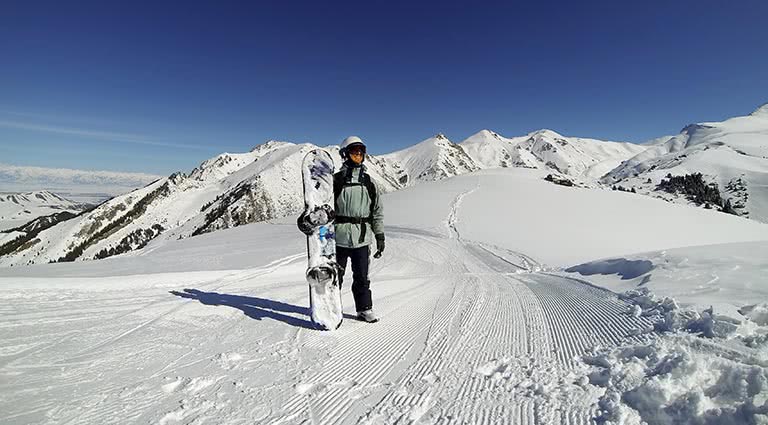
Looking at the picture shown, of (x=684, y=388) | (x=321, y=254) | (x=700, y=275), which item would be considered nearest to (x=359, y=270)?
(x=321, y=254)

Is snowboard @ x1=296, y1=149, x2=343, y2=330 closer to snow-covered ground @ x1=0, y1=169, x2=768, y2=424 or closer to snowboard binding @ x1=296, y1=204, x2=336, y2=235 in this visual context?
snowboard binding @ x1=296, y1=204, x2=336, y2=235

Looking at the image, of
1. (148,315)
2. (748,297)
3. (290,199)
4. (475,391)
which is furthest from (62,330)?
(290,199)

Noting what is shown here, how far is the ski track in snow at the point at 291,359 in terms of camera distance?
2824 millimetres

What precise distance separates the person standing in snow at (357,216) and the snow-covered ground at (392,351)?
59cm

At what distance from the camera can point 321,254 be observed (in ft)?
17.3

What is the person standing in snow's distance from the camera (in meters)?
5.24

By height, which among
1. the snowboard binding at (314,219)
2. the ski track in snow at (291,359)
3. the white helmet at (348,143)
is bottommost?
the ski track in snow at (291,359)

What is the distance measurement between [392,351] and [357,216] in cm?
197

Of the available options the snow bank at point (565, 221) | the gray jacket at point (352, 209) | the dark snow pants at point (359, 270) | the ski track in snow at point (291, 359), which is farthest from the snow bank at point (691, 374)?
the snow bank at point (565, 221)

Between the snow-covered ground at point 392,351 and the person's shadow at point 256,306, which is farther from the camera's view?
the person's shadow at point 256,306

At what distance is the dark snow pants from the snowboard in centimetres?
13

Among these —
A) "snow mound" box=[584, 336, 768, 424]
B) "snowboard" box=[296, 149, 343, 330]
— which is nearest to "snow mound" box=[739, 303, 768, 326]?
"snow mound" box=[584, 336, 768, 424]

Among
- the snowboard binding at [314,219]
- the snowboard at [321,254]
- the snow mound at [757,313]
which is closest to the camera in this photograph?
the snow mound at [757,313]

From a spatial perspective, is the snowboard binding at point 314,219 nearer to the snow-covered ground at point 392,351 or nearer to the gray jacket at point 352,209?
the gray jacket at point 352,209
